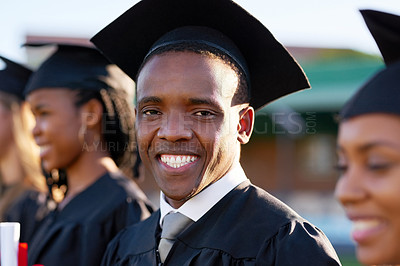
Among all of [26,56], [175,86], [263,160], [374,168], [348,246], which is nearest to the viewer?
[374,168]

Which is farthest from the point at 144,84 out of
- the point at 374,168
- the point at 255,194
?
the point at 374,168

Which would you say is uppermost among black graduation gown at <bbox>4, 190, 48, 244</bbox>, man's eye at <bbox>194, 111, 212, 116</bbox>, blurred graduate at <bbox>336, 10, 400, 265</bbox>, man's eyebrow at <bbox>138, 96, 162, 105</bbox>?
man's eyebrow at <bbox>138, 96, 162, 105</bbox>

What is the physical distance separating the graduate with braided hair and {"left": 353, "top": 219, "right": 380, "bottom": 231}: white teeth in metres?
1.69

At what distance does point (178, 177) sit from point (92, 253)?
103cm

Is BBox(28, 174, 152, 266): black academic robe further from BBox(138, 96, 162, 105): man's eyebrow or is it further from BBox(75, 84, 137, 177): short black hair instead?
BBox(138, 96, 162, 105): man's eyebrow

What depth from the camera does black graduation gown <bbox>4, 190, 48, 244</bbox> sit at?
404cm

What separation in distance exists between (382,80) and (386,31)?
0.29 m

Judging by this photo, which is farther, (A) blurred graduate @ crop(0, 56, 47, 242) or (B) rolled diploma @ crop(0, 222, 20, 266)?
(A) blurred graduate @ crop(0, 56, 47, 242)

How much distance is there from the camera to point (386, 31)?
5.67ft

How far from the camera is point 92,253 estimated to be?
2.84m

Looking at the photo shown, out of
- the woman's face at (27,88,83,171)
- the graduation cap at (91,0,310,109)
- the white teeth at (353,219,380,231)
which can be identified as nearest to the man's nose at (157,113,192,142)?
the graduation cap at (91,0,310,109)

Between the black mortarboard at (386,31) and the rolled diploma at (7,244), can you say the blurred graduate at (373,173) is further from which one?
the rolled diploma at (7,244)

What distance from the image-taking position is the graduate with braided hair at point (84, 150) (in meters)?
2.94

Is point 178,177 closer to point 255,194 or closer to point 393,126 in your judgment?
point 255,194
